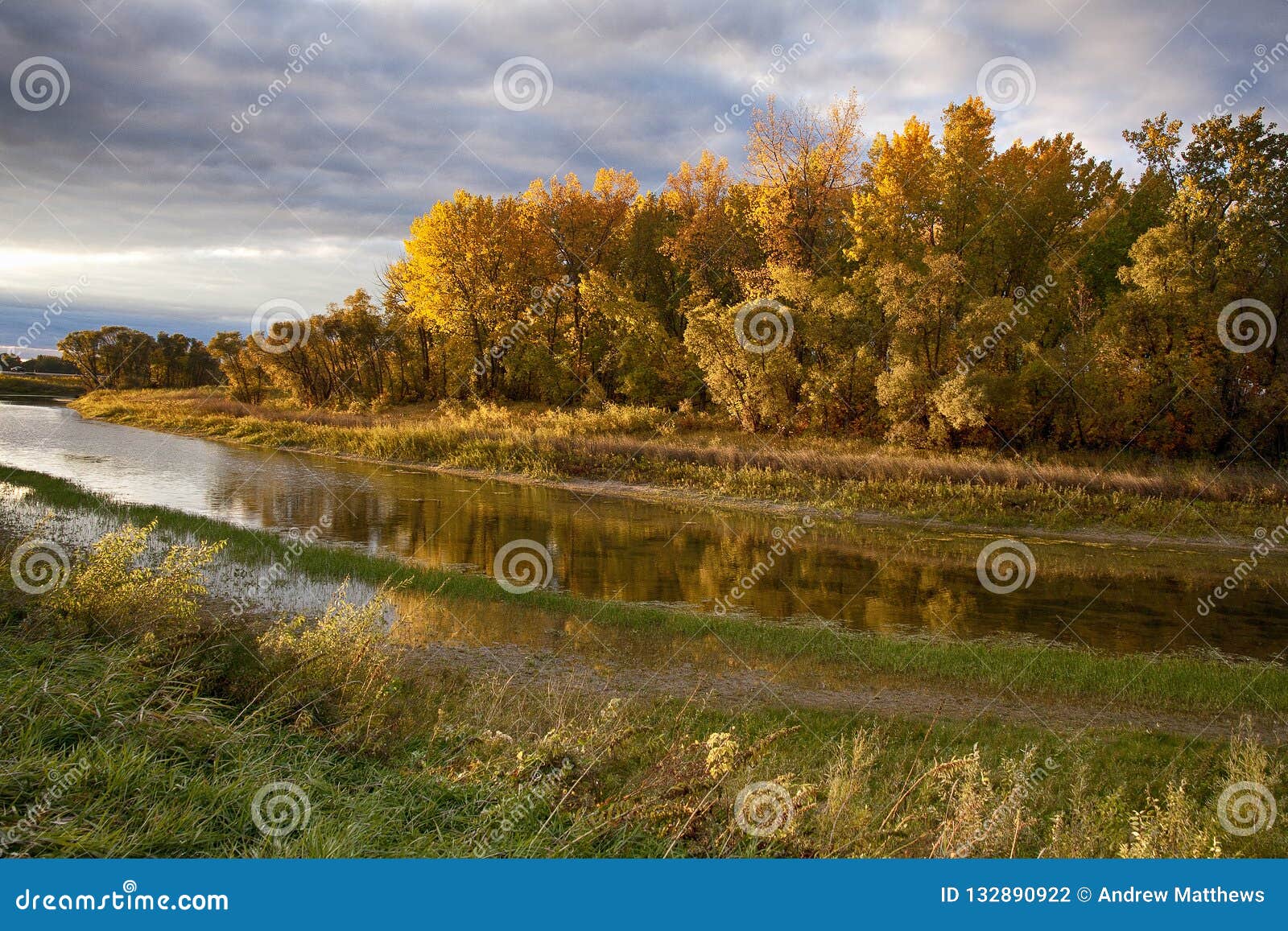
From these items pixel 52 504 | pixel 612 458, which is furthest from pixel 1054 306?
pixel 52 504

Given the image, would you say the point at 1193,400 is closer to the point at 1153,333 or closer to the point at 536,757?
the point at 1153,333

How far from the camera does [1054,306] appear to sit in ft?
105

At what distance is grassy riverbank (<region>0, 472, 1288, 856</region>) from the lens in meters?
4.54

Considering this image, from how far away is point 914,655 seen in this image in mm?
11203

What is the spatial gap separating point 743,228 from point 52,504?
113ft
